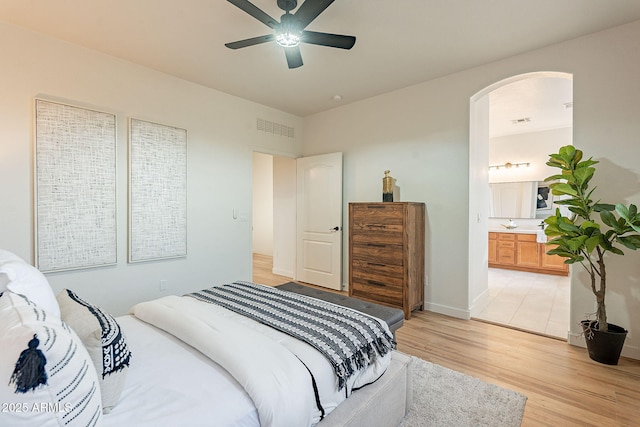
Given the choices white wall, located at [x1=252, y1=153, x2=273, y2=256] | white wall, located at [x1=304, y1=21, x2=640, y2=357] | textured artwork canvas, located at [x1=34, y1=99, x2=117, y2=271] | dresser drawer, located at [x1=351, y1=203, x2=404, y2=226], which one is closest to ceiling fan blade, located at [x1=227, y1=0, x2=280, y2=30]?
textured artwork canvas, located at [x1=34, y1=99, x2=117, y2=271]

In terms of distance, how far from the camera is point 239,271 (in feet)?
13.6

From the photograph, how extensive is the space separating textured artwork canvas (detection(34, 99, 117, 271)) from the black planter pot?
14.5 ft

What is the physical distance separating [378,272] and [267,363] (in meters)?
2.56

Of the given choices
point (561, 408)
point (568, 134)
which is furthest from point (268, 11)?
point (568, 134)

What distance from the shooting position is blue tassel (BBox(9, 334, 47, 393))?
72 centimetres

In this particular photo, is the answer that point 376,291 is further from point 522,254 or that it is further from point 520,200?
point 520,200

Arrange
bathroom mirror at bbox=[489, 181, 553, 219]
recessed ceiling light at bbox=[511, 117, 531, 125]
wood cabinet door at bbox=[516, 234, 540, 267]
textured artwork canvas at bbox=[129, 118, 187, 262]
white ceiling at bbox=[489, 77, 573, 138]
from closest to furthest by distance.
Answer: textured artwork canvas at bbox=[129, 118, 187, 262], white ceiling at bbox=[489, 77, 573, 138], recessed ceiling light at bbox=[511, 117, 531, 125], wood cabinet door at bbox=[516, 234, 540, 267], bathroom mirror at bbox=[489, 181, 553, 219]

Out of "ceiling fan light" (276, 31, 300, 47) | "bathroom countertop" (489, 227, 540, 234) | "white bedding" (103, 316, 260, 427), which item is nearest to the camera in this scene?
"white bedding" (103, 316, 260, 427)

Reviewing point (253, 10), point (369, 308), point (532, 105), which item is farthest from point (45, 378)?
point (532, 105)

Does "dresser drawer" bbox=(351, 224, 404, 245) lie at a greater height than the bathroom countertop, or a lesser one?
greater

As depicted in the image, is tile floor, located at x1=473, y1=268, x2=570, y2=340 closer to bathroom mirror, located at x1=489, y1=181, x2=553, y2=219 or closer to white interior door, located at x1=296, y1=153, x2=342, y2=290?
bathroom mirror, located at x1=489, y1=181, x2=553, y2=219

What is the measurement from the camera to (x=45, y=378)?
748 mm

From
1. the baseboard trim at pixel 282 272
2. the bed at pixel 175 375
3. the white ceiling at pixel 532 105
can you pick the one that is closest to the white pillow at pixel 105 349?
the bed at pixel 175 375

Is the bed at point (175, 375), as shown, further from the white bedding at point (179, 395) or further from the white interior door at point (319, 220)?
the white interior door at point (319, 220)
